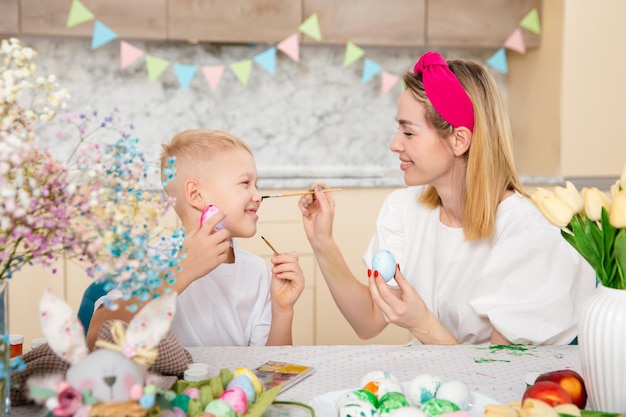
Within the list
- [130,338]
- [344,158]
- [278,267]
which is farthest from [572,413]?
[344,158]

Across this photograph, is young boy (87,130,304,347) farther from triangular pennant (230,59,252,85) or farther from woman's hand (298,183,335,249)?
triangular pennant (230,59,252,85)

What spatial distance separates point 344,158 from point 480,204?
201 centimetres

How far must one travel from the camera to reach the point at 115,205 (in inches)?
35.0

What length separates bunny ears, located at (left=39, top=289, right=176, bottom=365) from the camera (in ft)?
2.94

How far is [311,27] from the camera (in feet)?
11.0

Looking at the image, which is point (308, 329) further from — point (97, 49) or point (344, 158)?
point (97, 49)

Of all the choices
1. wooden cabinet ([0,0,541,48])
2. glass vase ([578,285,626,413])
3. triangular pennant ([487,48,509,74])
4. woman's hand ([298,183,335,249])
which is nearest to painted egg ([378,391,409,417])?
glass vase ([578,285,626,413])

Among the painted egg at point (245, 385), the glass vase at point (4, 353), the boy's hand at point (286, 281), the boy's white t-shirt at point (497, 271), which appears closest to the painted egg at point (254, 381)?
the painted egg at point (245, 385)

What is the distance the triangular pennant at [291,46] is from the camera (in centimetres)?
337

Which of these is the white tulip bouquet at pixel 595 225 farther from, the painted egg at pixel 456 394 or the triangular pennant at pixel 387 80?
the triangular pennant at pixel 387 80

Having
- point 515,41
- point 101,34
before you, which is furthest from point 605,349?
point 515,41

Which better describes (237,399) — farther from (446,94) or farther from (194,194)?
(446,94)

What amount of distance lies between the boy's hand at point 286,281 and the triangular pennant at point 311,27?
183 centimetres

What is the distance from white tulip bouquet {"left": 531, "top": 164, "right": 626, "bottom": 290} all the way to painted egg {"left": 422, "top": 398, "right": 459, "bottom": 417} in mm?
286
